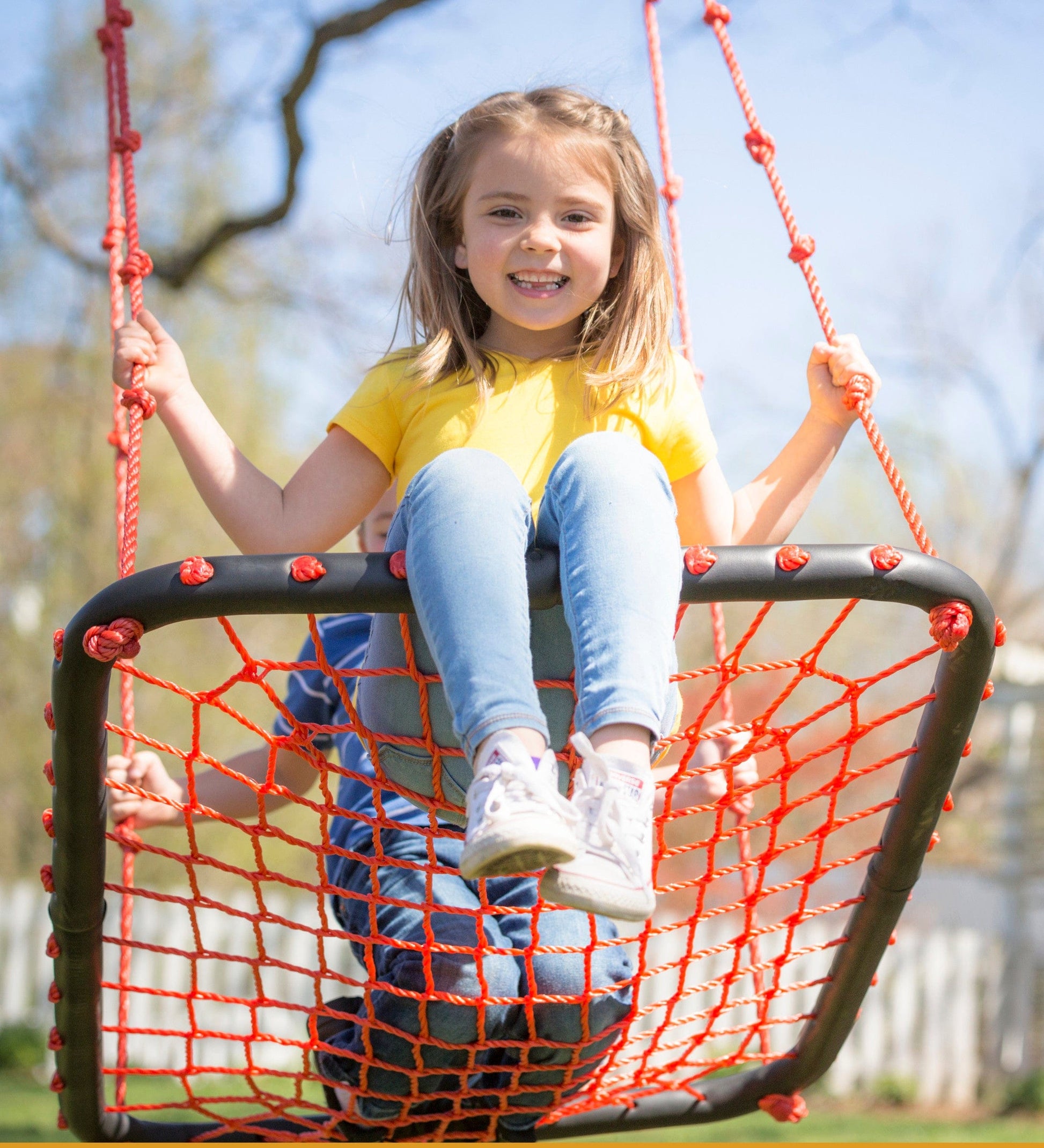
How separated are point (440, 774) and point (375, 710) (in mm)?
97

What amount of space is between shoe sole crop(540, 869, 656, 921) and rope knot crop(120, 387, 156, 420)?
715 millimetres

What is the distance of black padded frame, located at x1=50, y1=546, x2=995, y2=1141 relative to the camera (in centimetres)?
109

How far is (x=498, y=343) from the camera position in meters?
1.57

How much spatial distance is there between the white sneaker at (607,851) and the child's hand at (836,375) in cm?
69

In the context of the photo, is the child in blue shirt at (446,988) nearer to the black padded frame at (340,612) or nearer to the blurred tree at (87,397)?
the black padded frame at (340,612)

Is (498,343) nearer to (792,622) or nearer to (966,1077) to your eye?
(966,1077)

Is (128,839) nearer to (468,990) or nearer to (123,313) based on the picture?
(468,990)

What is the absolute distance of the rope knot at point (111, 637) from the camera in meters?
1.09

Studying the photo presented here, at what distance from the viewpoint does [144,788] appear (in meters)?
1.73

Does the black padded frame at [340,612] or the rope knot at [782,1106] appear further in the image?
the rope knot at [782,1106]

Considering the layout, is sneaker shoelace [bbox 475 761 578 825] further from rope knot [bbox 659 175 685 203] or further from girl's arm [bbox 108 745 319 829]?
rope knot [bbox 659 175 685 203]

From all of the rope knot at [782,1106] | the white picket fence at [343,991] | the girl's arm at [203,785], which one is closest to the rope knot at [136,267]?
the girl's arm at [203,785]

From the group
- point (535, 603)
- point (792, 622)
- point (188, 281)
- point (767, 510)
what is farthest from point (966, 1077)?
point (535, 603)

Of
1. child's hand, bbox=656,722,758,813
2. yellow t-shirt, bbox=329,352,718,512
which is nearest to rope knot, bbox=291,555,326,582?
yellow t-shirt, bbox=329,352,718,512
